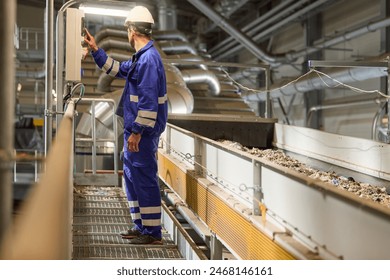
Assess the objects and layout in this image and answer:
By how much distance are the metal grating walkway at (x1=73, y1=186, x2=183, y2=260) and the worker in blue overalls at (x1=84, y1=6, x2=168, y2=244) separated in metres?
0.07

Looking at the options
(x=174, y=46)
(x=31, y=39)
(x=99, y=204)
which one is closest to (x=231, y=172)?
(x=99, y=204)

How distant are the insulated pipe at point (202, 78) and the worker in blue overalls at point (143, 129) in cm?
408

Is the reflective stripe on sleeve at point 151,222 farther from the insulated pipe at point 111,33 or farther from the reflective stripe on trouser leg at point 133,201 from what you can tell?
the insulated pipe at point 111,33

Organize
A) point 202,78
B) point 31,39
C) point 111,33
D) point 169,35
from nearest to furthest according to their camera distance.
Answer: point 111,33 < point 202,78 < point 169,35 < point 31,39

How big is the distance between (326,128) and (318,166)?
17.5ft

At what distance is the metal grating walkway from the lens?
2492 mm

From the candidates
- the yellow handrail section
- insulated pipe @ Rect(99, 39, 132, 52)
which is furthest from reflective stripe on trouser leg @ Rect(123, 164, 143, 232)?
insulated pipe @ Rect(99, 39, 132, 52)

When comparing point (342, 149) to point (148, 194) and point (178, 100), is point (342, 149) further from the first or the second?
point (178, 100)

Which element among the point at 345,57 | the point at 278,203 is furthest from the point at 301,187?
the point at 345,57

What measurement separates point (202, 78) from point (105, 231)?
13.6 ft

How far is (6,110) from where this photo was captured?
0.95 metres

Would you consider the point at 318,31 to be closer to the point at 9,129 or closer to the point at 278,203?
the point at 278,203

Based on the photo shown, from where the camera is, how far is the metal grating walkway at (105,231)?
2492 millimetres

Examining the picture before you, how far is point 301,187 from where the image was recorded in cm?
146
